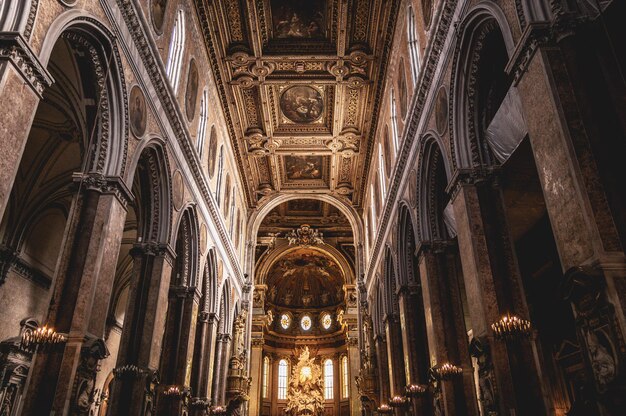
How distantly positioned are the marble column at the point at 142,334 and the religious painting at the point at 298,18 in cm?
879

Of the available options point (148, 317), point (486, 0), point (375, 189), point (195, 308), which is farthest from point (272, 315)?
point (486, 0)

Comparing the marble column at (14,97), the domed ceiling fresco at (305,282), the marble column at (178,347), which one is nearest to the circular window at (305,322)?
the domed ceiling fresco at (305,282)

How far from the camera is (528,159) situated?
11984 mm

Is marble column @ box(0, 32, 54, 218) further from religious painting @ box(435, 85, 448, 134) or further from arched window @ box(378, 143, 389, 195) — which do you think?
arched window @ box(378, 143, 389, 195)

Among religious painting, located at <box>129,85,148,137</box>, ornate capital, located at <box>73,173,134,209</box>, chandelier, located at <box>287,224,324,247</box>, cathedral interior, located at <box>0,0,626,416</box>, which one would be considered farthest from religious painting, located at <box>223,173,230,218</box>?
ornate capital, located at <box>73,173,134,209</box>

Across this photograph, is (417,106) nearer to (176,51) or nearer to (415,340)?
(415,340)

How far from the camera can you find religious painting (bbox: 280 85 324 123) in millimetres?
20309

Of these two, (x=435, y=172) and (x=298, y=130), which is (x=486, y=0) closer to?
(x=435, y=172)

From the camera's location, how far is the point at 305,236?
31.9 meters

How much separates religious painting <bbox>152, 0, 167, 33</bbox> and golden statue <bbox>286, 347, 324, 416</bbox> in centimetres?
2905

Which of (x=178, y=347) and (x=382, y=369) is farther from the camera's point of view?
(x=382, y=369)

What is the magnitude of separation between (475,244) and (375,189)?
45.8 ft

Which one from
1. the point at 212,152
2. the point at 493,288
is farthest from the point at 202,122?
the point at 493,288

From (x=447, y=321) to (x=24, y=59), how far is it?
9324 millimetres
